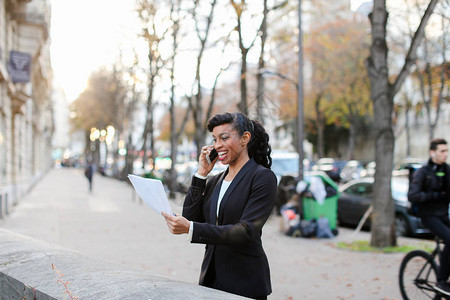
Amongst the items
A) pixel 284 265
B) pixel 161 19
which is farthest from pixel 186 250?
pixel 161 19

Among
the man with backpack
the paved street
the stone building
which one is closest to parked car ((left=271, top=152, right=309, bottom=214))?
the paved street

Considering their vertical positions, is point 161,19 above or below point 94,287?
above

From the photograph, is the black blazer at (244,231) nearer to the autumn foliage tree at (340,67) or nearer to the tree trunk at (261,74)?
the tree trunk at (261,74)

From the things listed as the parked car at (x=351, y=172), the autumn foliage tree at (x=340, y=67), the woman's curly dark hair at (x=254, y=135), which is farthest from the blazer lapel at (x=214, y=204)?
the parked car at (x=351, y=172)

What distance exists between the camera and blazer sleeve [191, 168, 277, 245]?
9.05ft

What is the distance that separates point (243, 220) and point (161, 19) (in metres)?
21.9

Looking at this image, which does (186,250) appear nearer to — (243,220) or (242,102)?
(242,102)

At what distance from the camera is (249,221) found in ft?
9.29

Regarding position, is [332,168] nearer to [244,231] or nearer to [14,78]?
[14,78]

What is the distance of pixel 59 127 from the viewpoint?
120 m

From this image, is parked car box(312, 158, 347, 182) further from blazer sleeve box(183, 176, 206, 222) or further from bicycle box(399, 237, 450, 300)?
blazer sleeve box(183, 176, 206, 222)

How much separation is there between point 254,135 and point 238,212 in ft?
1.56

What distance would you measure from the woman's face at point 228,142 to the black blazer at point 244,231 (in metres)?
0.10

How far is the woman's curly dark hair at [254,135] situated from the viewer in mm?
3043
